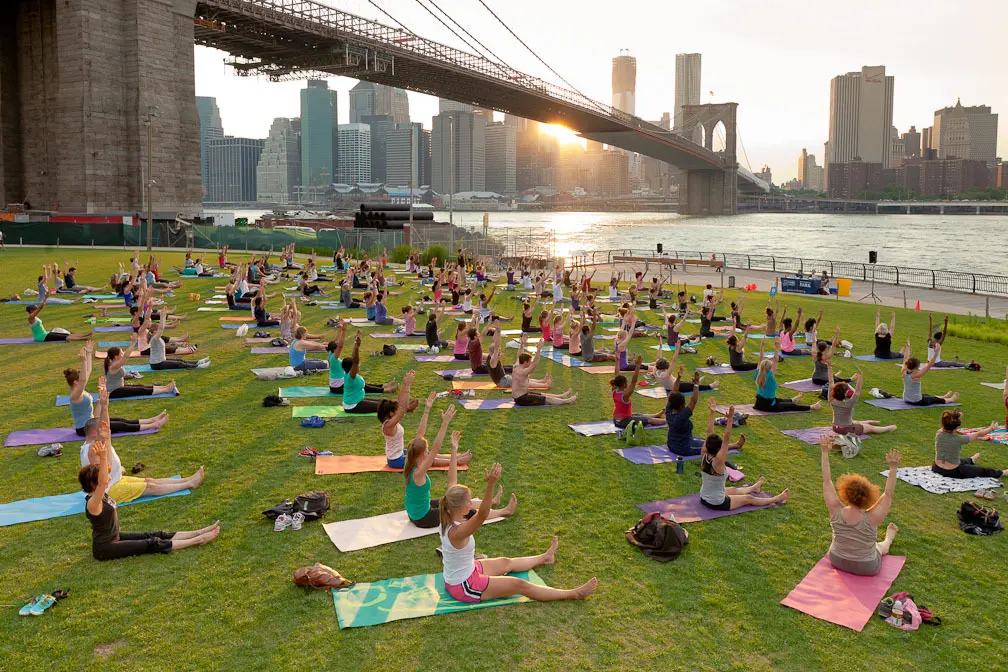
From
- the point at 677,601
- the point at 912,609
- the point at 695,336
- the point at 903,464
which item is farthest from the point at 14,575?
the point at 695,336

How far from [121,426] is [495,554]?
5.49m

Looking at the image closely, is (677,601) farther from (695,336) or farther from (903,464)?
(695,336)

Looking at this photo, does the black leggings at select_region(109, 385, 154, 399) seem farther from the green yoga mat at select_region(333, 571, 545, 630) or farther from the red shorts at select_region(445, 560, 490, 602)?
the red shorts at select_region(445, 560, 490, 602)

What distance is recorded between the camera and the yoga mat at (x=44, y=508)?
23.0ft

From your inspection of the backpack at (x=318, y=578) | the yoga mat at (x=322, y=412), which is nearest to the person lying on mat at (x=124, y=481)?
the backpack at (x=318, y=578)

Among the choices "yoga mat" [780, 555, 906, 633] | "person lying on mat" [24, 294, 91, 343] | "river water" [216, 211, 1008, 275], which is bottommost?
"yoga mat" [780, 555, 906, 633]

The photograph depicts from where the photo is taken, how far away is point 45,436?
9.43m

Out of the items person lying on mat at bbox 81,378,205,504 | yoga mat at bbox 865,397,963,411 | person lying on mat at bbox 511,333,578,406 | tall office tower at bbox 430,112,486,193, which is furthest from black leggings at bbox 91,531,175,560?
tall office tower at bbox 430,112,486,193

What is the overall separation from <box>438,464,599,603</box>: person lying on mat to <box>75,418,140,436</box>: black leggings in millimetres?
5612

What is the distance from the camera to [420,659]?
497 cm

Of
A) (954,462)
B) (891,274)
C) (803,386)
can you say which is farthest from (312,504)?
(891,274)

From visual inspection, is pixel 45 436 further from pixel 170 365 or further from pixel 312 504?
pixel 312 504

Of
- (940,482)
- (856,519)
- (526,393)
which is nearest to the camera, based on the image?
(856,519)

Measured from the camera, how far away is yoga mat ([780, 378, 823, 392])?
1298cm
